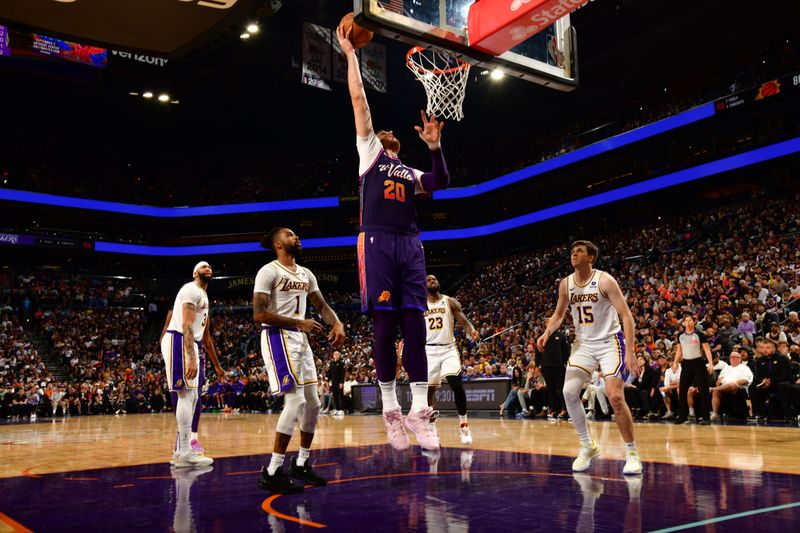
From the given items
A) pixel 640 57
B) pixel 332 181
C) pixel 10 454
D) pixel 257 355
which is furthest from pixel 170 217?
pixel 10 454

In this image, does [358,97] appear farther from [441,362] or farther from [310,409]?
[441,362]

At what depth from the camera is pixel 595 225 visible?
105 feet

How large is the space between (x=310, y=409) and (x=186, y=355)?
2.08 metres

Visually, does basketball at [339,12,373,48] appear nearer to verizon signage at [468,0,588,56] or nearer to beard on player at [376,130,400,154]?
beard on player at [376,130,400,154]

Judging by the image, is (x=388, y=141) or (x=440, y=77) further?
(x=440, y=77)

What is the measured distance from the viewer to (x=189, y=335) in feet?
21.9

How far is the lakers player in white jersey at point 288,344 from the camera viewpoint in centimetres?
484

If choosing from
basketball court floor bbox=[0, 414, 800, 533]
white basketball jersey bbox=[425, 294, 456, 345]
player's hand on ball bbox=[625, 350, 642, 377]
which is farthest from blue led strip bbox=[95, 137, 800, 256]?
player's hand on ball bbox=[625, 350, 642, 377]

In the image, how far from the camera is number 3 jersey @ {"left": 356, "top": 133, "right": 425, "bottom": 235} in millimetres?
4941

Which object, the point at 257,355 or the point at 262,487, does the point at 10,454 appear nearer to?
the point at 262,487

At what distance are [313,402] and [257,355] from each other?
24783mm

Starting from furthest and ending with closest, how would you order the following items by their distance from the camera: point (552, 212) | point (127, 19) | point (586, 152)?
point (552, 212) → point (586, 152) → point (127, 19)

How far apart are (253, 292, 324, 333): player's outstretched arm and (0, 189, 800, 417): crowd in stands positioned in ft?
30.4

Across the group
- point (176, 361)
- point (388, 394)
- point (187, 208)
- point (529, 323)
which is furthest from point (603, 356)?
point (187, 208)
